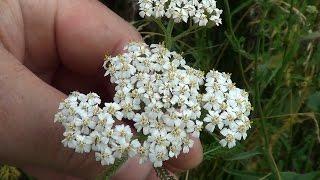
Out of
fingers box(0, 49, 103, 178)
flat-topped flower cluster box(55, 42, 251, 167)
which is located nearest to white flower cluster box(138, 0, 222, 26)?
flat-topped flower cluster box(55, 42, 251, 167)

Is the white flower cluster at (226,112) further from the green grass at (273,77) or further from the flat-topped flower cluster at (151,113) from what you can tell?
the green grass at (273,77)

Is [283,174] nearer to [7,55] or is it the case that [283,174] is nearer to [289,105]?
[289,105]

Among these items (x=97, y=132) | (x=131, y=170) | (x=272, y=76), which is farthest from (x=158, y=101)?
(x=272, y=76)

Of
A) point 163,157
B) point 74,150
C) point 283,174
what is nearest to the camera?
point 163,157

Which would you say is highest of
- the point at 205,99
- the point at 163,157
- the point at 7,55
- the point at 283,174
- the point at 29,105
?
the point at 7,55

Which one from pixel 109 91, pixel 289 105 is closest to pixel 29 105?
pixel 109 91

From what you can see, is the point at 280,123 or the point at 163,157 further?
the point at 280,123

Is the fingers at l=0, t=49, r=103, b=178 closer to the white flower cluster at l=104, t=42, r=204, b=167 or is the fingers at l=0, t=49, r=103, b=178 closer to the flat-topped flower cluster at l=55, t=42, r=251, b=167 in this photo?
the flat-topped flower cluster at l=55, t=42, r=251, b=167
